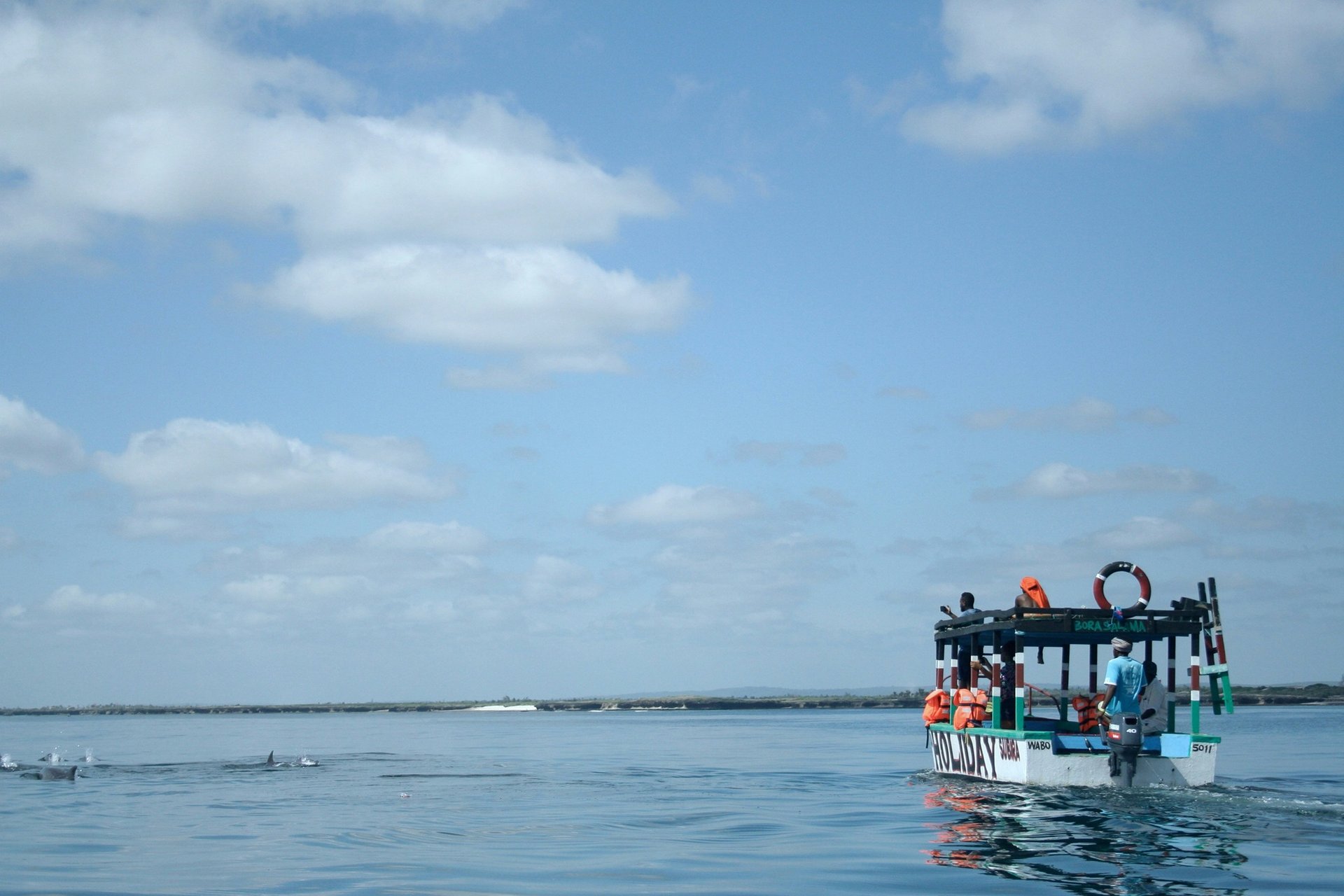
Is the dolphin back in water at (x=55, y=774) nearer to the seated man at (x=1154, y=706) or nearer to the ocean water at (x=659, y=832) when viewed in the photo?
the ocean water at (x=659, y=832)

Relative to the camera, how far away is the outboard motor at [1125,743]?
74.7 feet

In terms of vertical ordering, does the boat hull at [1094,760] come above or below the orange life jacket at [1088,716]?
below

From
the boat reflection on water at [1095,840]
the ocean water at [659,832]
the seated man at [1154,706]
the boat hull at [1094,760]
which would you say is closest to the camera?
the boat reflection on water at [1095,840]

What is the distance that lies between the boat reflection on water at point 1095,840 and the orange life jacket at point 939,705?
575cm

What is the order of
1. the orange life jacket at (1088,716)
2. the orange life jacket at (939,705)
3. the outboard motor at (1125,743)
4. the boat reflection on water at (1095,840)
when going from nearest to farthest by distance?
the boat reflection on water at (1095,840) < the outboard motor at (1125,743) < the orange life jacket at (1088,716) < the orange life jacket at (939,705)

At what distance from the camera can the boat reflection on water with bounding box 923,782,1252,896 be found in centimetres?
1478

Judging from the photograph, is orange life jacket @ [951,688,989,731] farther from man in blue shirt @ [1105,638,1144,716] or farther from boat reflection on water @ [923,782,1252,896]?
man in blue shirt @ [1105,638,1144,716]

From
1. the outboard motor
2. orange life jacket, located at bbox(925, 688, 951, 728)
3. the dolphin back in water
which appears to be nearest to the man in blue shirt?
the outboard motor

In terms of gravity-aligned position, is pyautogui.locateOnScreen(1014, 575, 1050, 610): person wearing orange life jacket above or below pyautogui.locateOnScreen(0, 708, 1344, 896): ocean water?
above

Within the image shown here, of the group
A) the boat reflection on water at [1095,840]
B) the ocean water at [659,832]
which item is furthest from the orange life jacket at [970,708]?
the boat reflection on water at [1095,840]

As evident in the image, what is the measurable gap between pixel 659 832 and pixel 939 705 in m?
11.9

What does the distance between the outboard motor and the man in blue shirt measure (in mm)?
179

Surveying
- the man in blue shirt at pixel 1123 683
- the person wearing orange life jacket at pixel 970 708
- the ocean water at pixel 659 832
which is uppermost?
the man in blue shirt at pixel 1123 683

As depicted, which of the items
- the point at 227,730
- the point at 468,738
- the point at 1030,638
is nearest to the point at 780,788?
the point at 1030,638
